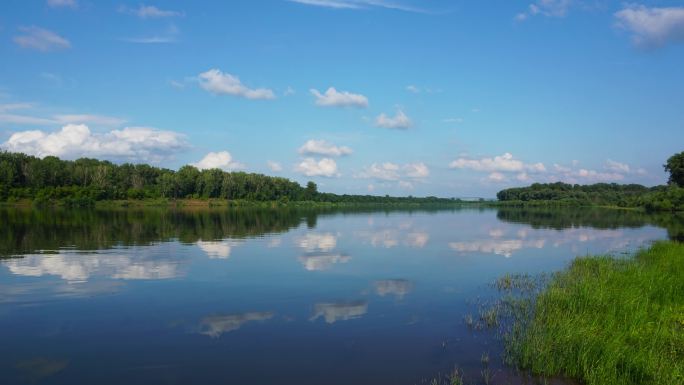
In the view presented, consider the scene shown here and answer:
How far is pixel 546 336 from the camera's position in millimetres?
13742

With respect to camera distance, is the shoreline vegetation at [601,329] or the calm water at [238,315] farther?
the calm water at [238,315]

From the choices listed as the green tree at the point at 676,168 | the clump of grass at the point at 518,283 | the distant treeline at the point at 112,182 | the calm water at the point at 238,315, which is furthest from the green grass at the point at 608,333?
the distant treeline at the point at 112,182

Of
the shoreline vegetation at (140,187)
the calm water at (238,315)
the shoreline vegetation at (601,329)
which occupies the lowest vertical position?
the calm water at (238,315)

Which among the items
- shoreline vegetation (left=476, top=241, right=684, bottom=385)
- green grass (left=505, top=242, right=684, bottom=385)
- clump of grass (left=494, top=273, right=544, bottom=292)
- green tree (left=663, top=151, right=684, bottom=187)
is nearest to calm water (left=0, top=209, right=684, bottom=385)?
clump of grass (left=494, top=273, right=544, bottom=292)

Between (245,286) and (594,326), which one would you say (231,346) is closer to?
(245,286)

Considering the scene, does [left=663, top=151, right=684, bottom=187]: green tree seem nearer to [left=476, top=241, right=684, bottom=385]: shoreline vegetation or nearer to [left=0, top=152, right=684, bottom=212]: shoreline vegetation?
[left=0, top=152, right=684, bottom=212]: shoreline vegetation

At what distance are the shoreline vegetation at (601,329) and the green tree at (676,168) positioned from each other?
11529 cm

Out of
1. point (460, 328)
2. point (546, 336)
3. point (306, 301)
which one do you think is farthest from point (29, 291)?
point (546, 336)

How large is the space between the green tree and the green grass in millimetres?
117389

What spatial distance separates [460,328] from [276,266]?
15.7m

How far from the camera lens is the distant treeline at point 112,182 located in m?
128

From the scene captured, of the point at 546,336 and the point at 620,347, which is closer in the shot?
the point at 620,347

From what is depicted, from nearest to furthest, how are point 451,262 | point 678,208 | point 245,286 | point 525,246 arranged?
point 245,286
point 451,262
point 525,246
point 678,208

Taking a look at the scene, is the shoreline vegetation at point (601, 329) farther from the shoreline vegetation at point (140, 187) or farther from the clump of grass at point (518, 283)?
the shoreline vegetation at point (140, 187)
